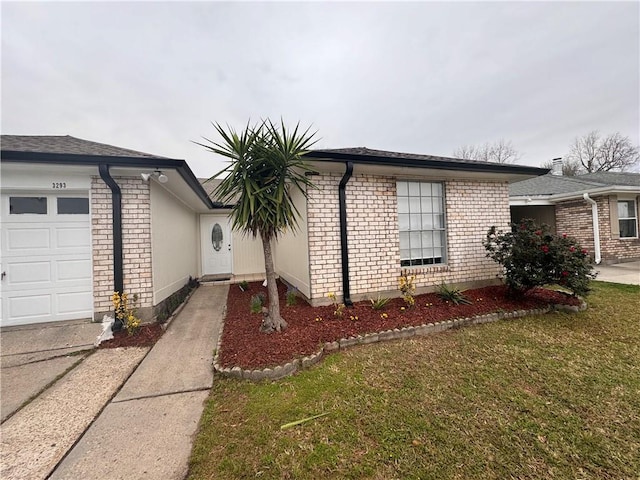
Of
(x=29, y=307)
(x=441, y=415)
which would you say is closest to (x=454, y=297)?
(x=441, y=415)

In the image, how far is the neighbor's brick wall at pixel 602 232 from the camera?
9477 mm

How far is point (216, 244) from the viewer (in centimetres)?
973

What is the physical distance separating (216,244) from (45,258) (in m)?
5.50

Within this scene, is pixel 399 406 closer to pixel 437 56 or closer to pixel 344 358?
pixel 344 358

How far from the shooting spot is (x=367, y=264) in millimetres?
5164

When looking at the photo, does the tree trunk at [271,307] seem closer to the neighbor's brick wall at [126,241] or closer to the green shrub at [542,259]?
the neighbor's brick wall at [126,241]

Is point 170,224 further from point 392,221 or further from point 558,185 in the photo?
point 558,185

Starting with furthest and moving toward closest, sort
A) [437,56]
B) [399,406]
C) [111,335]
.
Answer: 1. [437,56]
2. [111,335]
3. [399,406]

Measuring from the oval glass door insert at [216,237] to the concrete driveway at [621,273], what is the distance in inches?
461

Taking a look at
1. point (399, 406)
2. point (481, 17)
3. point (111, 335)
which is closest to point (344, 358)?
point (399, 406)

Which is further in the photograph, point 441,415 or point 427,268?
point 427,268

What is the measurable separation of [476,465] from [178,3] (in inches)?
376

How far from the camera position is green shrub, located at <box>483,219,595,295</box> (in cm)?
436

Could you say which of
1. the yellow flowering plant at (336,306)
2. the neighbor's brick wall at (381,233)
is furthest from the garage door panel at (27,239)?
the yellow flowering plant at (336,306)
